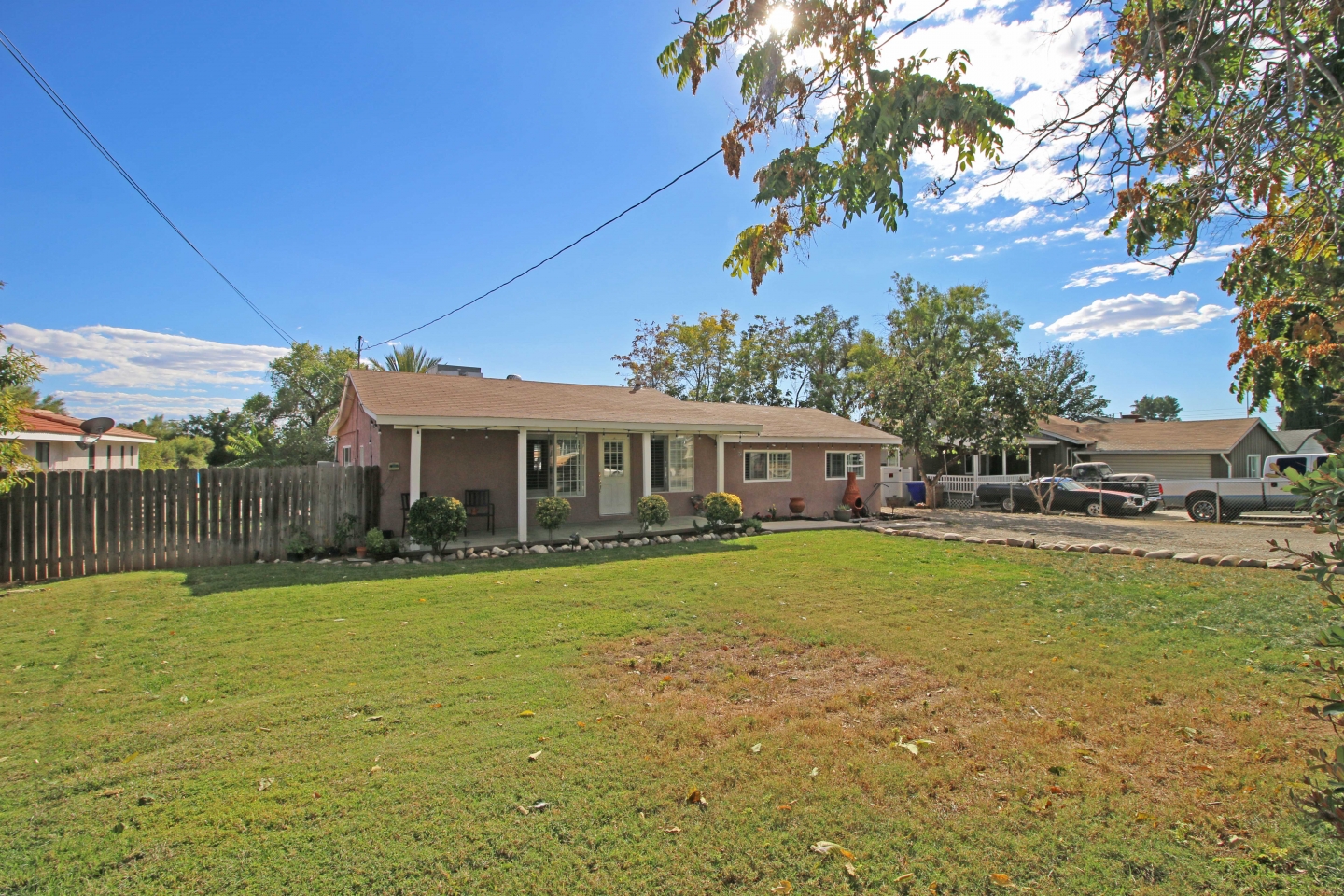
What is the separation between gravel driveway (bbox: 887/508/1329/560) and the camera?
12.8m

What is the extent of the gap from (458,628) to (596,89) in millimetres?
8222

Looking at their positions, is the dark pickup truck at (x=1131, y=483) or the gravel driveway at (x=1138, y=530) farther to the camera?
the dark pickup truck at (x=1131, y=483)

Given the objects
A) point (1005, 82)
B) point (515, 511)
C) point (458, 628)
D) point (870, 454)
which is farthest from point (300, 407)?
point (1005, 82)

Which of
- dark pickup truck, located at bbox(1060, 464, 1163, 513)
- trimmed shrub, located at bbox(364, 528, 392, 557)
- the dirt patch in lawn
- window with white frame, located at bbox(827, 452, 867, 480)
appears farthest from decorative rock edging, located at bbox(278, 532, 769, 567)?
dark pickup truck, located at bbox(1060, 464, 1163, 513)

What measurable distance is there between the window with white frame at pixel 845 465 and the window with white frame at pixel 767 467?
5.59 feet

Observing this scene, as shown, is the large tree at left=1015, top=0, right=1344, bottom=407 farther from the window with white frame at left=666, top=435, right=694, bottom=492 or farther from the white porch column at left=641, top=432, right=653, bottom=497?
the window with white frame at left=666, top=435, right=694, bottom=492

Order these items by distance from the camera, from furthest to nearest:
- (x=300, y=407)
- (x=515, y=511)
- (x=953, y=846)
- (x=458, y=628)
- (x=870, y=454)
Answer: (x=300, y=407) → (x=870, y=454) → (x=515, y=511) → (x=458, y=628) → (x=953, y=846)

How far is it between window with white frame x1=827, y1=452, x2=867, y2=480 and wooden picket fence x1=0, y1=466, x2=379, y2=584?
45.4 ft

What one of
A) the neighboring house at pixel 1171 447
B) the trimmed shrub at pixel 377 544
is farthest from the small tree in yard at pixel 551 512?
the neighboring house at pixel 1171 447

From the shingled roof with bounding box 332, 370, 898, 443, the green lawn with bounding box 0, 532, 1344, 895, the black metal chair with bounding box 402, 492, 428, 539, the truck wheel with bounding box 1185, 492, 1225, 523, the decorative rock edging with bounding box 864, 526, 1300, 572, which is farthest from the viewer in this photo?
the truck wheel with bounding box 1185, 492, 1225, 523

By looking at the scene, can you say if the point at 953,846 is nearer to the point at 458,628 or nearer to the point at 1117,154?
the point at 1117,154

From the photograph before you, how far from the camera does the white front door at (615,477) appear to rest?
15812 millimetres

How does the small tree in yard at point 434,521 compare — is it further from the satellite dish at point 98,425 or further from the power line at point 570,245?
the satellite dish at point 98,425

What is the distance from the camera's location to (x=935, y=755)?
3.52 m
